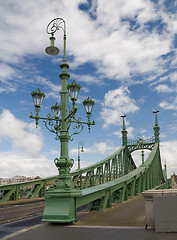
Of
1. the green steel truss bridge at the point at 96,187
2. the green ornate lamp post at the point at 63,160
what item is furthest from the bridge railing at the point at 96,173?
the green ornate lamp post at the point at 63,160

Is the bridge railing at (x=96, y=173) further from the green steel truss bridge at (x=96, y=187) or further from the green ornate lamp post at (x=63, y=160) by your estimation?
the green ornate lamp post at (x=63, y=160)

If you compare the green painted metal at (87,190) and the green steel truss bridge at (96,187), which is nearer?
the green painted metal at (87,190)

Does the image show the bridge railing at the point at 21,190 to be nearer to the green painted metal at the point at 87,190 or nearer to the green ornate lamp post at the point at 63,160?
the green painted metal at the point at 87,190

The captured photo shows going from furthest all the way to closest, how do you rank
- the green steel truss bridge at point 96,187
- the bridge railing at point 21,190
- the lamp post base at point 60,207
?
1. the bridge railing at point 21,190
2. the green steel truss bridge at point 96,187
3. the lamp post base at point 60,207

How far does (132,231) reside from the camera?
6402 millimetres

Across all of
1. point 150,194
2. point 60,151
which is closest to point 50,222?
point 60,151

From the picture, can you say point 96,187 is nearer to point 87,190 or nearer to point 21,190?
point 87,190

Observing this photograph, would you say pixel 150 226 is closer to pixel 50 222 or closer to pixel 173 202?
pixel 173 202

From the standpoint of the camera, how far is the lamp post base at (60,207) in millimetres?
7676

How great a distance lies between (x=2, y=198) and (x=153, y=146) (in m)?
24.1

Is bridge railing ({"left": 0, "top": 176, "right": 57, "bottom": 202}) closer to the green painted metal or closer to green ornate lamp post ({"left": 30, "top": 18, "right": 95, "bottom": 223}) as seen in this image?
the green painted metal

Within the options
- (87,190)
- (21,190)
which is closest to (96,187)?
(87,190)

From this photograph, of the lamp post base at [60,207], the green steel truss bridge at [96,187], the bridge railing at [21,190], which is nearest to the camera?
the lamp post base at [60,207]

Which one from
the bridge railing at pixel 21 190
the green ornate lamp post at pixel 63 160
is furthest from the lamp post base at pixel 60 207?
the bridge railing at pixel 21 190
